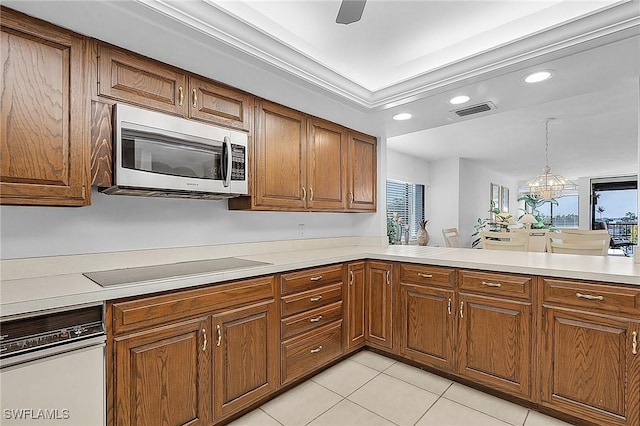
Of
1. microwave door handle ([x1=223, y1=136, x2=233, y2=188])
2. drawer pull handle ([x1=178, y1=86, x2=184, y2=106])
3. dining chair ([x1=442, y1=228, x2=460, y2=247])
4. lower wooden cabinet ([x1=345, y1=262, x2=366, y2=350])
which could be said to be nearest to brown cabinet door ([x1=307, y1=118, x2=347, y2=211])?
lower wooden cabinet ([x1=345, y1=262, x2=366, y2=350])

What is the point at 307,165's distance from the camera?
2854 mm

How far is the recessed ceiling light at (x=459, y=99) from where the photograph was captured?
2.44 meters

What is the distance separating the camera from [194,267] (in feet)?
6.63

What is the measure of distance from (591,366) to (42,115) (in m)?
3.16

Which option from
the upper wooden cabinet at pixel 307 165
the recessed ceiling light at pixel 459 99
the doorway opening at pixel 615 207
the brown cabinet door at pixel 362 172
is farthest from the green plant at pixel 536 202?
the recessed ceiling light at pixel 459 99

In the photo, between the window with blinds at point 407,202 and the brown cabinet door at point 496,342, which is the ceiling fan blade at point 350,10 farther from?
the window with blinds at point 407,202

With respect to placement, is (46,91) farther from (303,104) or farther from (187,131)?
(303,104)

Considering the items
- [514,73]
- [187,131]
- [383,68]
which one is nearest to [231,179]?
[187,131]

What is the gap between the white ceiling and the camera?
1.58 m

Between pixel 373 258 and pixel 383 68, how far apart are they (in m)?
1.61

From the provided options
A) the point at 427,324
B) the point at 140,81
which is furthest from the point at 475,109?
the point at 140,81

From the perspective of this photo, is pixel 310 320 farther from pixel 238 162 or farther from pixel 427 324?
pixel 238 162

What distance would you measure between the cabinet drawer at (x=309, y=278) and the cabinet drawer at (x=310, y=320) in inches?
7.7

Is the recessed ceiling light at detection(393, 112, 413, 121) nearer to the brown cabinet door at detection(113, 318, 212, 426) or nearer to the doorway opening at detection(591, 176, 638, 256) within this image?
the brown cabinet door at detection(113, 318, 212, 426)
